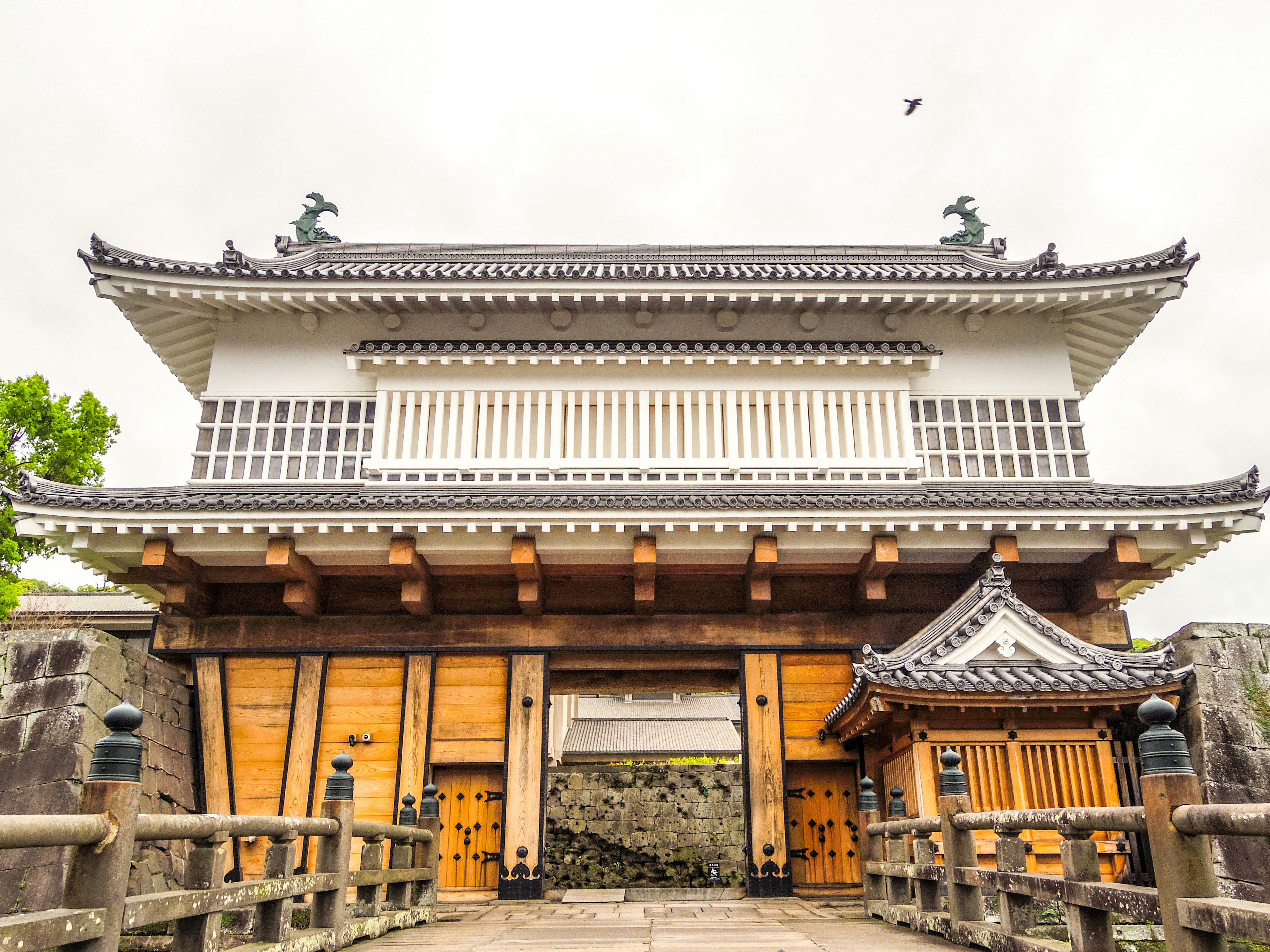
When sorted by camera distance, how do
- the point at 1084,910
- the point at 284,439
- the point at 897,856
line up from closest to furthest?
the point at 1084,910, the point at 897,856, the point at 284,439

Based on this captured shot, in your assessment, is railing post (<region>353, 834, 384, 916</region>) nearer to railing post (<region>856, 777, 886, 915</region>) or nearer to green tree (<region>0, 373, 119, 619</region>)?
railing post (<region>856, 777, 886, 915</region>)

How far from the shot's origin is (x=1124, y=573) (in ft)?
33.1

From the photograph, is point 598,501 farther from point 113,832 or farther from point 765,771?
point 113,832

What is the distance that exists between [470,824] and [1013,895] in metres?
6.65

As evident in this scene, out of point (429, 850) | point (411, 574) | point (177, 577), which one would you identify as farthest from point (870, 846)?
point (177, 577)

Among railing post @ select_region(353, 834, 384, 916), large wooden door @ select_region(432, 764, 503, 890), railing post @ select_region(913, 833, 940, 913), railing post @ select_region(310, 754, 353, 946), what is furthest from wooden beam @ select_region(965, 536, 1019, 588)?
railing post @ select_region(310, 754, 353, 946)

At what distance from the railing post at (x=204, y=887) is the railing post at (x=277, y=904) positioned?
36 cm

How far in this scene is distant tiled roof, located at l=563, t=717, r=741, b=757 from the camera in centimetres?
2459

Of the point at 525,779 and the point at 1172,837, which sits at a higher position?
the point at 525,779

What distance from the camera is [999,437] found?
1188 cm

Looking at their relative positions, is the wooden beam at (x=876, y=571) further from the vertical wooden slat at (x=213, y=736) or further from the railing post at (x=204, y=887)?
the vertical wooden slat at (x=213, y=736)

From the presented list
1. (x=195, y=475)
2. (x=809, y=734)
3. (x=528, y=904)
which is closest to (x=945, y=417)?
(x=809, y=734)

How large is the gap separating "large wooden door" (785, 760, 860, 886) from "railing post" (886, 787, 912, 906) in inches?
83.5

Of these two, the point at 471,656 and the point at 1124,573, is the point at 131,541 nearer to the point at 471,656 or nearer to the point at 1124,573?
the point at 471,656
